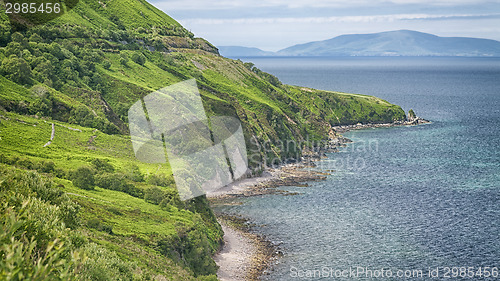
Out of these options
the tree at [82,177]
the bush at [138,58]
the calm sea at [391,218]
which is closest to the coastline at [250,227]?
the calm sea at [391,218]

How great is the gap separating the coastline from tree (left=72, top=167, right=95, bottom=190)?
2261cm

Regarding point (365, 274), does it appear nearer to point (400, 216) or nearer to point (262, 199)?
point (400, 216)

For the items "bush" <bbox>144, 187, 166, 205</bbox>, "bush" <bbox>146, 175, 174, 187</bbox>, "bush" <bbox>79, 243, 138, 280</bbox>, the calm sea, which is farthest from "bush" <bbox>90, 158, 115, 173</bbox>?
"bush" <bbox>79, 243, 138, 280</bbox>

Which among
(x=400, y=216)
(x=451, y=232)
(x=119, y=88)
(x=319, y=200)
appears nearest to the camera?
(x=451, y=232)

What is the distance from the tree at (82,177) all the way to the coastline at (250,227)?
22612 millimetres

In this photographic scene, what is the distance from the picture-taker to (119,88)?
128 meters

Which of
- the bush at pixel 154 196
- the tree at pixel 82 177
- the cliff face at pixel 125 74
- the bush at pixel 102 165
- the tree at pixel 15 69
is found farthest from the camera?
the cliff face at pixel 125 74

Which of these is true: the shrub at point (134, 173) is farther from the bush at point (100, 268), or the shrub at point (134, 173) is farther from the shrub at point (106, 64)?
the shrub at point (106, 64)

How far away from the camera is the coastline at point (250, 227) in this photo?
71375mm

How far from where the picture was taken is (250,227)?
88938 millimetres

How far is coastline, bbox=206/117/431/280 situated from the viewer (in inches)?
2810

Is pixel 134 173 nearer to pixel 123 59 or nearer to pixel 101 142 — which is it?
pixel 101 142

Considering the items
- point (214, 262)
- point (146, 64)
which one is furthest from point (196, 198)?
point (146, 64)

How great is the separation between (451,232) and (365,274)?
2361 cm
